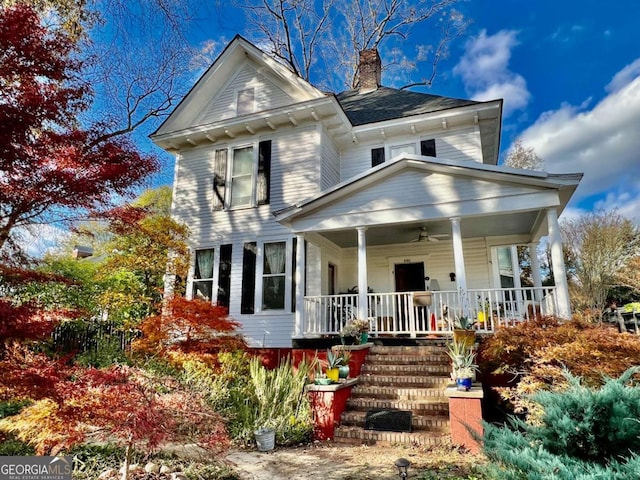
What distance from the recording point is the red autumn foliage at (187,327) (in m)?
7.39

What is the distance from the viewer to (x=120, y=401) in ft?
11.3

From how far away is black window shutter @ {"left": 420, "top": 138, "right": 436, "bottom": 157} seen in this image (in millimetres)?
11086

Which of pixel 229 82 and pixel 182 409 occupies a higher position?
pixel 229 82

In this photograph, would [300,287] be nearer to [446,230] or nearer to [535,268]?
[446,230]

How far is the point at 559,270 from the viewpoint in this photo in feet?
23.3

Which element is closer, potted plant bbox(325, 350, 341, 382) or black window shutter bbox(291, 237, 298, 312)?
potted plant bbox(325, 350, 341, 382)

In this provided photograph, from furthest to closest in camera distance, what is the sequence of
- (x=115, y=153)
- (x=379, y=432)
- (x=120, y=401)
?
1. (x=379, y=432)
2. (x=115, y=153)
3. (x=120, y=401)

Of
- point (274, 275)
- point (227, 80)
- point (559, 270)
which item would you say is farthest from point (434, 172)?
point (227, 80)

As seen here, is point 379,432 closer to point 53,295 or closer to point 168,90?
point 53,295

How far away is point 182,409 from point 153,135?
10496mm

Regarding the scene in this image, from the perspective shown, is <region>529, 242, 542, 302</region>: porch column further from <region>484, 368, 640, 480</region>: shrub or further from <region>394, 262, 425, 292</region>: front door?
<region>484, 368, 640, 480</region>: shrub

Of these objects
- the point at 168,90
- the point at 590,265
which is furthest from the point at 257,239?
the point at 590,265

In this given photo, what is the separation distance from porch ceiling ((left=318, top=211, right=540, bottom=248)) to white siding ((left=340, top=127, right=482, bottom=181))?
7.18 ft

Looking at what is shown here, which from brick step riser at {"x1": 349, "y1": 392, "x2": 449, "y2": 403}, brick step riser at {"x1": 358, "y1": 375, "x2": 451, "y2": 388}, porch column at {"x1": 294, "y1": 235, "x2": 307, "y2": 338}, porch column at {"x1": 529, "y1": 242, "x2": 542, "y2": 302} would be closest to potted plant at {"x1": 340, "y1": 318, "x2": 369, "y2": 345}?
brick step riser at {"x1": 358, "y1": 375, "x2": 451, "y2": 388}
